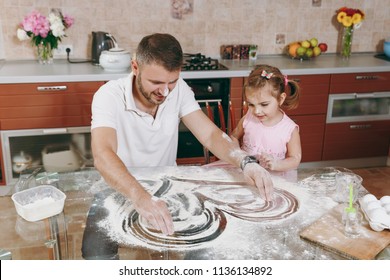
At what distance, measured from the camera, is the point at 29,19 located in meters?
Answer: 3.21

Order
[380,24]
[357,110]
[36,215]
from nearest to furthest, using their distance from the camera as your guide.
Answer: [36,215]
[357,110]
[380,24]

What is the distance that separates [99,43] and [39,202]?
77.6 inches

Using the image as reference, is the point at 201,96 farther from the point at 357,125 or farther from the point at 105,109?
the point at 105,109

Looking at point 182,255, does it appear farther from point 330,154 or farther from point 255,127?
point 330,154

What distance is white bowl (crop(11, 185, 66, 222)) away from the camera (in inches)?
58.4

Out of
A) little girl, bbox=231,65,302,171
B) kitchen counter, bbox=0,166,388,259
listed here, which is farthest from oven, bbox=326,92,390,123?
kitchen counter, bbox=0,166,388,259

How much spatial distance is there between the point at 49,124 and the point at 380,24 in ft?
9.25

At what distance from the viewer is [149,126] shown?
2053mm

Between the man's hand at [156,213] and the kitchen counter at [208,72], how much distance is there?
174 cm

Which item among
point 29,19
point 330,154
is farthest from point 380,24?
point 29,19

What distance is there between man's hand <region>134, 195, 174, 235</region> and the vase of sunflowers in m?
2.85

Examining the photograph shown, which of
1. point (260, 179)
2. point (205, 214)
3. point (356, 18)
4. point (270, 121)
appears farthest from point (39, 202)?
point (356, 18)

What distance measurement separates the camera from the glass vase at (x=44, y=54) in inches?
132

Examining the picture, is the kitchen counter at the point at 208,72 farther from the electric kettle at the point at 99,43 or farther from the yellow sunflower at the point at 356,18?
the yellow sunflower at the point at 356,18
